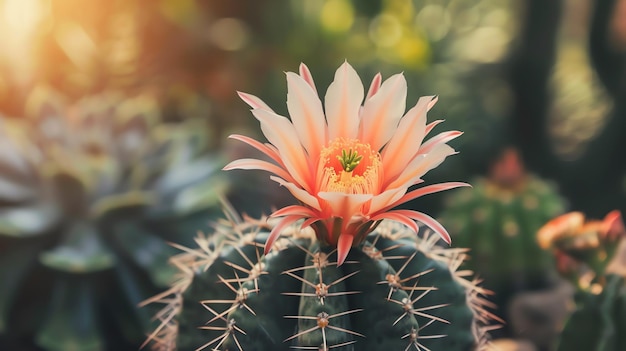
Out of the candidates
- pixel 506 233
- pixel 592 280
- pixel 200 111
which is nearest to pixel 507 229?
pixel 506 233

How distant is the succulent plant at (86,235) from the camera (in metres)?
1.42

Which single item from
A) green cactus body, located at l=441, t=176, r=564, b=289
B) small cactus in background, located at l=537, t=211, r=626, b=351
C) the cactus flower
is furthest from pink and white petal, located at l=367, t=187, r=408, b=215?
green cactus body, located at l=441, t=176, r=564, b=289

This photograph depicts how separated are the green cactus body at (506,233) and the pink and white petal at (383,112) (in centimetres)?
81

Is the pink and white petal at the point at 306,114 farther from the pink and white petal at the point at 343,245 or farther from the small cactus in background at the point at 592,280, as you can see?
the small cactus in background at the point at 592,280

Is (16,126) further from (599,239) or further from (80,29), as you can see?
(599,239)

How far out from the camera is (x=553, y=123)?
2309mm

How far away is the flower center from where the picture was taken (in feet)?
2.73

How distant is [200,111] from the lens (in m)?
2.26

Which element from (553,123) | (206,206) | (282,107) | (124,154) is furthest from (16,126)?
(553,123)

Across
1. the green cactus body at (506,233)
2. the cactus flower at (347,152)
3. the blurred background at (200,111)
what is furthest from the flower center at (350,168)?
the green cactus body at (506,233)

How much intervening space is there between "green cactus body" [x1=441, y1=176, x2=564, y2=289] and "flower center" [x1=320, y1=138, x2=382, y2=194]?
826mm

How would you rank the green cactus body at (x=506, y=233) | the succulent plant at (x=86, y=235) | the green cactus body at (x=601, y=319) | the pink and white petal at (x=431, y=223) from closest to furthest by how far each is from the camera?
1. the pink and white petal at (x=431, y=223)
2. the green cactus body at (x=601, y=319)
3. the succulent plant at (x=86, y=235)
4. the green cactus body at (x=506, y=233)

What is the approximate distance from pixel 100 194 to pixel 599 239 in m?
0.96

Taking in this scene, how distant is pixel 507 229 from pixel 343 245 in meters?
0.87
